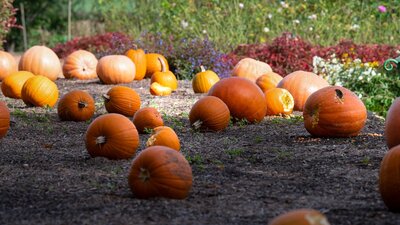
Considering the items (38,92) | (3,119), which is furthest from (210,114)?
(38,92)

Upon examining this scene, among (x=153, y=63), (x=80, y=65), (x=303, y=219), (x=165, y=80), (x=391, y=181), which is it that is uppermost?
(x=303, y=219)

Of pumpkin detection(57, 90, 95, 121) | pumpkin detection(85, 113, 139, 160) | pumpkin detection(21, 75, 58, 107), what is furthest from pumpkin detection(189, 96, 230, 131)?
pumpkin detection(21, 75, 58, 107)

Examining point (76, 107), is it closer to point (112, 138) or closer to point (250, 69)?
point (112, 138)

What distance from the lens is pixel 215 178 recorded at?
4746mm

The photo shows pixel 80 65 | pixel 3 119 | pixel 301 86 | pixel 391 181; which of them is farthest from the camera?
pixel 80 65

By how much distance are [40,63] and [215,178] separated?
7.14 metres

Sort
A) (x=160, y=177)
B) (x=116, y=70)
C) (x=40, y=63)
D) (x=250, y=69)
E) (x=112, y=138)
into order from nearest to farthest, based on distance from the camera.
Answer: (x=160, y=177), (x=112, y=138), (x=250, y=69), (x=116, y=70), (x=40, y=63)

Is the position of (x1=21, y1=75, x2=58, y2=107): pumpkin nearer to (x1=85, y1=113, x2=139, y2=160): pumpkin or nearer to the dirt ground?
the dirt ground

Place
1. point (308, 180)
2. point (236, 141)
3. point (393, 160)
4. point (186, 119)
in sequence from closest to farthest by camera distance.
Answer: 1. point (393, 160)
2. point (308, 180)
3. point (236, 141)
4. point (186, 119)

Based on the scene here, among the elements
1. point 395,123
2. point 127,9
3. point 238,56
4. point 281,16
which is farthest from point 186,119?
point 127,9

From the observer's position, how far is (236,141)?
6.30 meters

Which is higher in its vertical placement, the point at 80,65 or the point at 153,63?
the point at 153,63

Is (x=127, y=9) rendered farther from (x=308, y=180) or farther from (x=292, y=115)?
(x=308, y=180)

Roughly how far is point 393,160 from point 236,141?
248cm
